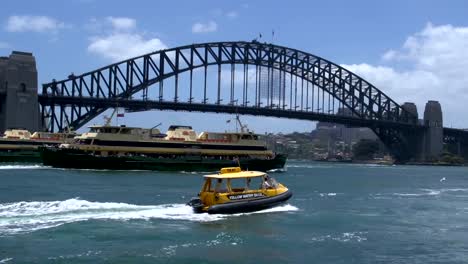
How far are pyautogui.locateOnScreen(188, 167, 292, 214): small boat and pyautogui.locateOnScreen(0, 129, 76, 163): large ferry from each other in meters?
66.7

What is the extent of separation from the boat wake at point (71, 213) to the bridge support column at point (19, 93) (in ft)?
273

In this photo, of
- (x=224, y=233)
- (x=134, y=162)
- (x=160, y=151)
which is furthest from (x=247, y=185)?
(x=160, y=151)

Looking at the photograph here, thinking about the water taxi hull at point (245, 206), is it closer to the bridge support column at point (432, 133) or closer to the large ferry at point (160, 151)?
the large ferry at point (160, 151)

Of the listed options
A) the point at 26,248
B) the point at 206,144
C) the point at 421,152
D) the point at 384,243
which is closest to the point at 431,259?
the point at 384,243

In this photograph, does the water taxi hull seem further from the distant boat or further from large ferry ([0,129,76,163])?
large ferry ([0,129,76,163])

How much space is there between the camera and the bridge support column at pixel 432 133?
588 feet

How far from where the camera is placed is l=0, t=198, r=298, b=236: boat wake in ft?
94.0

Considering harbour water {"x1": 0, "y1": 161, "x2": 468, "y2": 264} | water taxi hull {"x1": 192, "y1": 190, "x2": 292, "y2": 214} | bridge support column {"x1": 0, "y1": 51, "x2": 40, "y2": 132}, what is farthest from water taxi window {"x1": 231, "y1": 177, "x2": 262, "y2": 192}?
bridge support column {"x1": 0, "y1": 51, "x2": 40, "y2": 132}

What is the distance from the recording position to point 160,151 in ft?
286

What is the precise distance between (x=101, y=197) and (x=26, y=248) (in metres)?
19.9

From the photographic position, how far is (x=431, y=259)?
24.2 meters

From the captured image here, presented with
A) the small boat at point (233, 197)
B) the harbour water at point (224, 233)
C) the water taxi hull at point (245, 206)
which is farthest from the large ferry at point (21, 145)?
the water taxi hull at point (245, 206)

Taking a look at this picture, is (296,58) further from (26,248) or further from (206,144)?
(26,248)

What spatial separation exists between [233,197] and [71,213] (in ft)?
25.5
